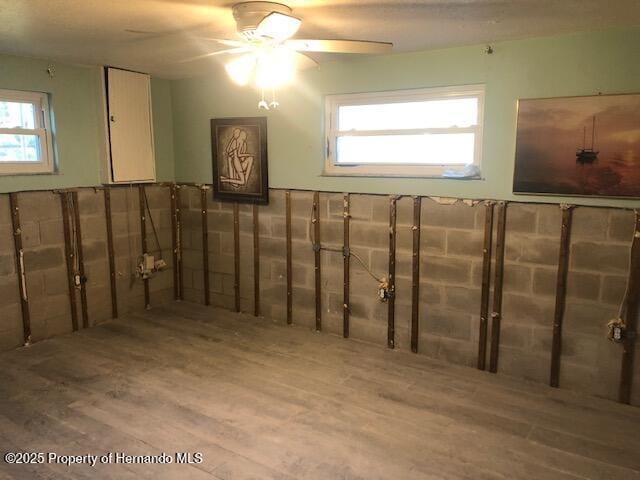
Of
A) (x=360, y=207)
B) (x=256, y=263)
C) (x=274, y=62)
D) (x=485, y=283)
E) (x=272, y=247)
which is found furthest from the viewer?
(x=256, y=263)

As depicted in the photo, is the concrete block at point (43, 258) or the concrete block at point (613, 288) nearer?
the concrete block at point (613, 288)

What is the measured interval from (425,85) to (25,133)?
3222mm

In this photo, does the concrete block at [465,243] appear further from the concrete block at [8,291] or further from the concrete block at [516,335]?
the concrete block at [8,291]

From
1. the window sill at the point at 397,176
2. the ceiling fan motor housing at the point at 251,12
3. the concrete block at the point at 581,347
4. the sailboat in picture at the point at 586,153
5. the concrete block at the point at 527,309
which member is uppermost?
the ceiling fan motor housing at the point at 251,12

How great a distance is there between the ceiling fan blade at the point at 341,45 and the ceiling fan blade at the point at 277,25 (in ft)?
0.53

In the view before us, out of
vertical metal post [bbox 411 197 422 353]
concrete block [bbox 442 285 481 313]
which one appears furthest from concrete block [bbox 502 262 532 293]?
vertical metal post [bbox 411 197 422 353]

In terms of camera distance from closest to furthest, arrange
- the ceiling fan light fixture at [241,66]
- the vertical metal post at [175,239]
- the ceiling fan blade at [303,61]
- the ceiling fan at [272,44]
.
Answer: the ceiling fan at [272,44]
the ceiling fan light fixture at [241,66]
the ceiling fan blade at [303,61]
the vertical metal post at [175,239]

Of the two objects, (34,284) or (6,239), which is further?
(34,284)

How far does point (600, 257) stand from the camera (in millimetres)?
3100

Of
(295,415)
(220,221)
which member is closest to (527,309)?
(295,415)

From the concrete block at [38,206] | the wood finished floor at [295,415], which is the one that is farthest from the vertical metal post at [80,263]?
the wood finished floor at [295,415]

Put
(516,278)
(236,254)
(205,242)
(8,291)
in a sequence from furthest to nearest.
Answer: (205,242)
(236,254)
(8,291)
(516,278)

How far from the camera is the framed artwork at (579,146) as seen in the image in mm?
2939

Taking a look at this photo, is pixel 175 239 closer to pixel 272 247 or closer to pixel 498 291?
pixel 272 247
